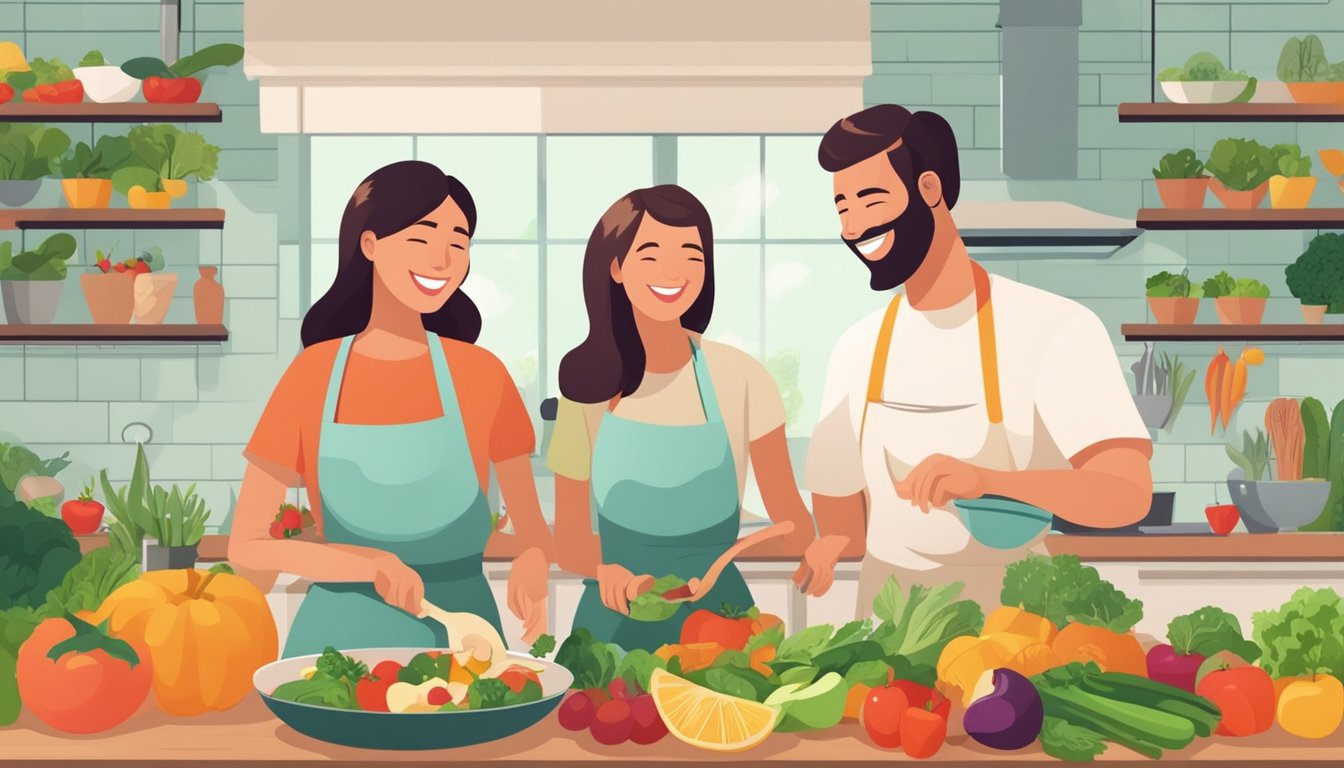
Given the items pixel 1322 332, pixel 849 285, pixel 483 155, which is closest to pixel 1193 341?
pixel 1322 332

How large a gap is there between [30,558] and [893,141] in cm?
146

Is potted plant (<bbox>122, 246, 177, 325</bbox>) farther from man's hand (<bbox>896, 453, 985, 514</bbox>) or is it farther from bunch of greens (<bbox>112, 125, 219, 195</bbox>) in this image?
man's hand (<bbox>896, 453, 985, 514</bbox>)

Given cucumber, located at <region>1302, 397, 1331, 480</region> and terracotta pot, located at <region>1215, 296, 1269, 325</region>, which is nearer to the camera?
cucumber, located at <region>1302, 397, 1331, 480</region>

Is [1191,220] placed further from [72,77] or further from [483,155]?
[72,77]

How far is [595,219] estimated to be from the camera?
4648mm

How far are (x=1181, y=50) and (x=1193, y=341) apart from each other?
1015 millimetres

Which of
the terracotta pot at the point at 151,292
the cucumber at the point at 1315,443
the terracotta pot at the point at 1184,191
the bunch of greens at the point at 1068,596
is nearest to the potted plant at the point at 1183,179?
the terracotta pot at the point at 1184,191

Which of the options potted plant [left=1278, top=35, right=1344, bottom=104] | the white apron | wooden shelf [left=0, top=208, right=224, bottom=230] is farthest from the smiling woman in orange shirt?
potted plant [left=1278, top=35, right=1344, bottom=104]

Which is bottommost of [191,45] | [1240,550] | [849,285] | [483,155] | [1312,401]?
[1240,550]

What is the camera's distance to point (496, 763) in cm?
157

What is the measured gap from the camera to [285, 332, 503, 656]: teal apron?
213 cm

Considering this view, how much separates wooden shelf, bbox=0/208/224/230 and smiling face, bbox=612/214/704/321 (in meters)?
2.52

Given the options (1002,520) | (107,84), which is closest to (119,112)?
(107,84)

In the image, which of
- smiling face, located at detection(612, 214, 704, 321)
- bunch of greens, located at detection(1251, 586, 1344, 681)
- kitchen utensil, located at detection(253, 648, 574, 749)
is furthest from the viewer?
smiling face, located at detection(612, 214, 704, 321)
